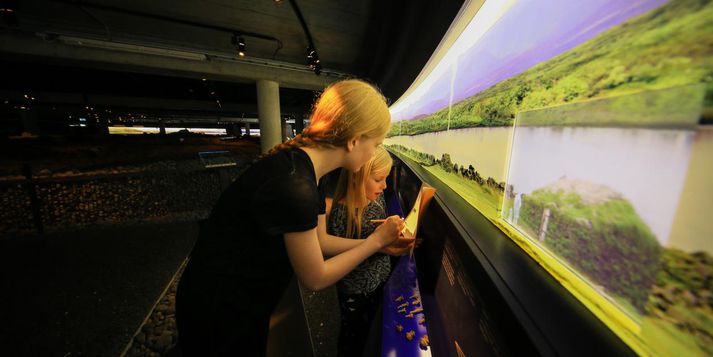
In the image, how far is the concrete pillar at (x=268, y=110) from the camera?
342 inches

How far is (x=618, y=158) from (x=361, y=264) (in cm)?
138

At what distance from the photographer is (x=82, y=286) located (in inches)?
114

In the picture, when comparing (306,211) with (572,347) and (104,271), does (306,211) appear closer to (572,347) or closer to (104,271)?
(572,347)

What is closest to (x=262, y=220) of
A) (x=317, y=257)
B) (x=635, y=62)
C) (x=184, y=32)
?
(x=317, y=257)

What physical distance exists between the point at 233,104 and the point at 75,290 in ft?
56.8

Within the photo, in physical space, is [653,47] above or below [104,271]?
above

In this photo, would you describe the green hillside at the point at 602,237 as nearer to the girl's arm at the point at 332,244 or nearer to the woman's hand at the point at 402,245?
the woman's hand at the point at 402,245

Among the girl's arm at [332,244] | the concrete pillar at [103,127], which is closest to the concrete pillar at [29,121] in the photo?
the concrete pillar at [103,127]

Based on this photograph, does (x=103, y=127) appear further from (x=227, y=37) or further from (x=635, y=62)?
(x=635, y=62)

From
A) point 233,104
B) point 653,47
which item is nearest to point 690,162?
point 653,47

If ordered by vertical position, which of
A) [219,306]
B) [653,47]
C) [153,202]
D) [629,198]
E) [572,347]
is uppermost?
[653,47]

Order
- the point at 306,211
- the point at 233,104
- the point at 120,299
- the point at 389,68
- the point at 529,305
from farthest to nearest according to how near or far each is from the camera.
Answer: the point at 233,104 < the point at 389,68 < the point at 120,299 < the point at 306,211 < the point at 529,305

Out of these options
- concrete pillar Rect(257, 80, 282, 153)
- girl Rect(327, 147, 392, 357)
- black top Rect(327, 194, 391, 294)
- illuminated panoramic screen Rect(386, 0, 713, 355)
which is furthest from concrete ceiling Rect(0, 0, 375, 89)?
illuminated panoramic screen Rect(386, 0, 713, 355)

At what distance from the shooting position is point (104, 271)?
3219 millimetres
